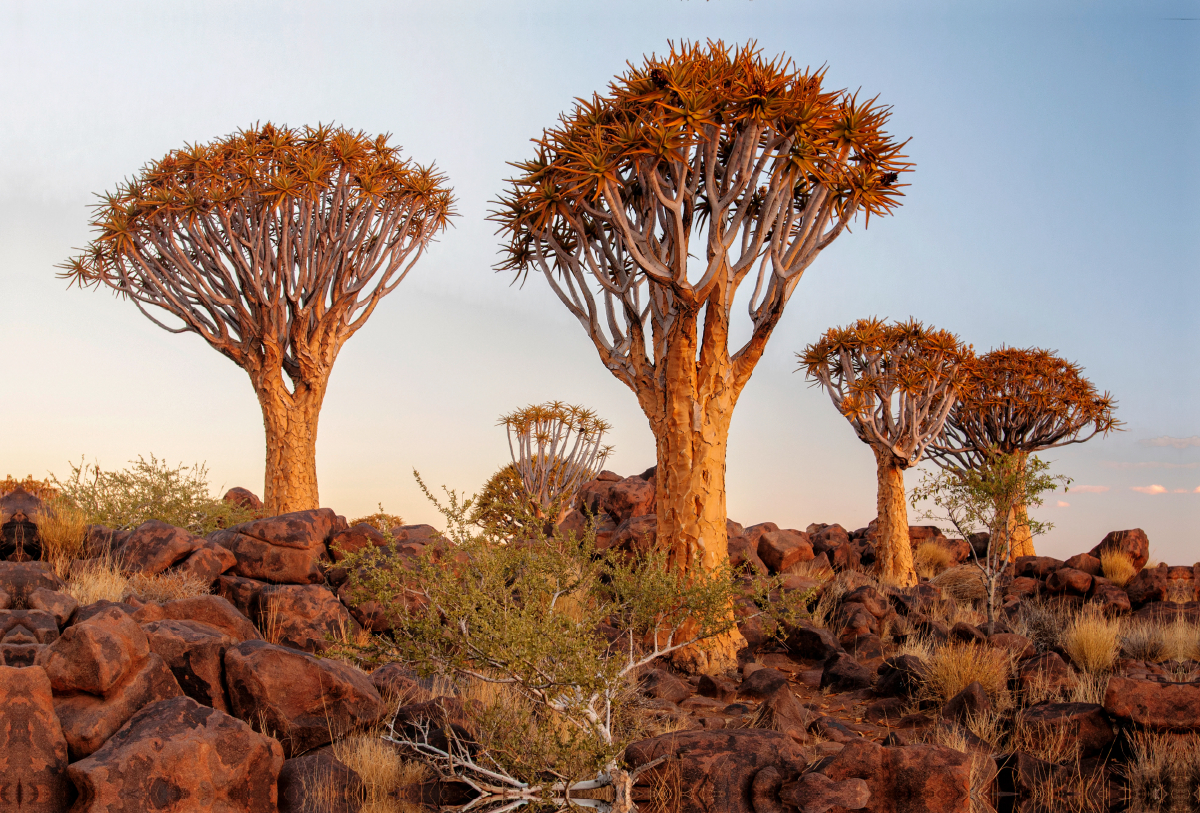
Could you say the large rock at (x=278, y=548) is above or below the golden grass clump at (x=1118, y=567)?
above

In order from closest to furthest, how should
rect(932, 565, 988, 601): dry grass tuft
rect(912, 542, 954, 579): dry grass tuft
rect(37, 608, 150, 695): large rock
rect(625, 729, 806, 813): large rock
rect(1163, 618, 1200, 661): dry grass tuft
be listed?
rect(625, 729, 806, 813): large rock
rect(37, 608, 150, 695): large rock
rect(1163, 618, 1200, 661): dry grass tuft
rect(932, 565, 988, 601): dry grass tuft
rect(912, 542, 954, 579): dry grass tuft

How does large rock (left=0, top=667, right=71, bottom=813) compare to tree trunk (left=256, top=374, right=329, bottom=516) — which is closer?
large rock (left=0, top=667, right=71, bottom=813)

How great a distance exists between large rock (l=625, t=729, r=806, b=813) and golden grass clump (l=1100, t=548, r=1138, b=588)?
14688mm

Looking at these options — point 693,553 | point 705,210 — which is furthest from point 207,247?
point 693,553

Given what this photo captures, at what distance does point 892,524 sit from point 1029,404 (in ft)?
20.5

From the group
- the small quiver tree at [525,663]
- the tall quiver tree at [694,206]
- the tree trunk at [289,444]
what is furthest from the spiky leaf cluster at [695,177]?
the tree trunk at [289,444]

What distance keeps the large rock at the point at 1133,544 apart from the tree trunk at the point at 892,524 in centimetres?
501

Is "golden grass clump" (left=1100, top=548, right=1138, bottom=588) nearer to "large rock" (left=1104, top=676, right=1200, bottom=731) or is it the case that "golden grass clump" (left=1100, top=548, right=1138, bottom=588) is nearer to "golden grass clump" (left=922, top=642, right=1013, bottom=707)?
"golden grass clump" (left=922, top=642, right=1013, bottom=707)

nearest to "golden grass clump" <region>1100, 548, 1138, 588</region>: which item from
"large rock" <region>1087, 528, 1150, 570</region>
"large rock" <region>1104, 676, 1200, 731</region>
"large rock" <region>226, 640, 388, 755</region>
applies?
"large rock" <region>1087, 528, 1150, 570</region>

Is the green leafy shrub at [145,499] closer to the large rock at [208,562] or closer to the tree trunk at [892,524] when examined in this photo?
the large rock at [208,562]

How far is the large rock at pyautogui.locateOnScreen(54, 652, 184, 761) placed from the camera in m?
5.21

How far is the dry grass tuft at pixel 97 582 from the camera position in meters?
8.17

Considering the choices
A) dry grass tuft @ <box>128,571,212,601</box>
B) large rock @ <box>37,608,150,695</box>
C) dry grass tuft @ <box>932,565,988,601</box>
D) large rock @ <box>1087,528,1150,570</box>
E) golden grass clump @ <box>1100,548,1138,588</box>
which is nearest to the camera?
large rock @ <box>37,608,150,695</box>

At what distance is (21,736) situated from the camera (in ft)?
16.4
